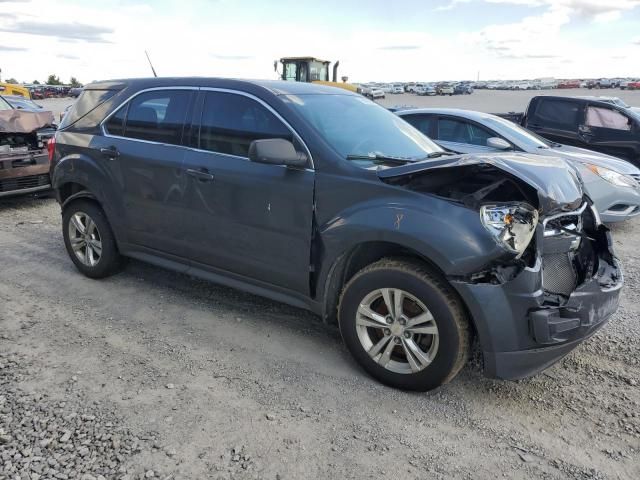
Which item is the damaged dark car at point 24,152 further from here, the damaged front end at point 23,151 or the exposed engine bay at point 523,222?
the exposed engine bay at point 523,222

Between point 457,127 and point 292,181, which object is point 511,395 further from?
point 457,127

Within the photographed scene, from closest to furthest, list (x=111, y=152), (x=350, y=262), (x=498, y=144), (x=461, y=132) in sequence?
1. (x=350, y=262)
2. (x=111, y=152)
3. (x=498, y=144)
4. (x=461, y=132)

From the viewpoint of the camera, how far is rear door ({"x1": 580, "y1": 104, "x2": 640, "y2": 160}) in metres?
9.40

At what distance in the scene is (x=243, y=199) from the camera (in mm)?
3650

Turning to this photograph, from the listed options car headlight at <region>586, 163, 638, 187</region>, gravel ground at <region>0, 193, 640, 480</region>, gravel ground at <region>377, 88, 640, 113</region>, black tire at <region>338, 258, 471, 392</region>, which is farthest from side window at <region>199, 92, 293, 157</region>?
gravel ground at <region>377, 88, 640, 113</region>

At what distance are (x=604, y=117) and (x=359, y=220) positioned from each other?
841 centimetres

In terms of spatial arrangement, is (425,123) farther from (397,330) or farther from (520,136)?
(397,330)

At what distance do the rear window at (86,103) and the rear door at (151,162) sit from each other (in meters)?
0.25

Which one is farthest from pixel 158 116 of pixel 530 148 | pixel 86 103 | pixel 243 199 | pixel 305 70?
pixel 305 70

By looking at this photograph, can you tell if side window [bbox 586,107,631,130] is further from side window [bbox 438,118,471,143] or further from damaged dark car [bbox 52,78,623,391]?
damaged dark car [bbox 52,78,623,391]

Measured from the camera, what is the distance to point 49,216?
7.37 meters

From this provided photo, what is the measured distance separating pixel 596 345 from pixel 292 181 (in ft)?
8.13

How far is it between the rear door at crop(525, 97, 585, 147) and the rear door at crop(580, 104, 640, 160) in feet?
0.46

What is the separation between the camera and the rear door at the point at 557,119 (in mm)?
9609
